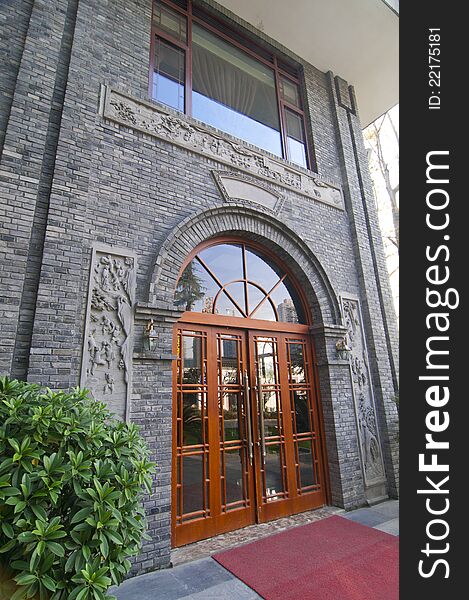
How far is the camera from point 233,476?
4.01 m

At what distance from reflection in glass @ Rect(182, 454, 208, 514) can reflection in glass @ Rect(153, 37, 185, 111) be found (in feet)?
15.3

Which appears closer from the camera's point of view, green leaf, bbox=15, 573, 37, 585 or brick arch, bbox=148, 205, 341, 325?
green leaf, bbox=15, 573, 37, 585

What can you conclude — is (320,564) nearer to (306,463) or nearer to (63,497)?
(306,463)

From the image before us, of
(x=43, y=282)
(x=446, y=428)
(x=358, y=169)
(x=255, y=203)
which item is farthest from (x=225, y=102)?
(x=446, y=428)

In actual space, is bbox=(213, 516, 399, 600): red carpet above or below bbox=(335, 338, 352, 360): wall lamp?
below

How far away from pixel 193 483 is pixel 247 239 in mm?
3200

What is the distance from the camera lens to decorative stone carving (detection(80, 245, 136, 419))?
128 inches

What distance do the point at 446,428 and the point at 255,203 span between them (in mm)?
Result: 3632

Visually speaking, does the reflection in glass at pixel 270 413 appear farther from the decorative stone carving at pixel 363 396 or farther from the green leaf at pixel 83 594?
the green leaf at pixel 83 594

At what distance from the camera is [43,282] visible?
3150 mm

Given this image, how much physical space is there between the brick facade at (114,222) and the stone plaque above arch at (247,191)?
9 centimetres

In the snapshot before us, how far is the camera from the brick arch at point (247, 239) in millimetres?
3855

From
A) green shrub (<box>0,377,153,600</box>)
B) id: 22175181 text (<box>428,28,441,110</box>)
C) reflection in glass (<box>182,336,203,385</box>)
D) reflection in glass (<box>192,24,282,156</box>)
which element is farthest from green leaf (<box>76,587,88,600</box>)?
reflection in glass (<box>192,24,282,156</box>)

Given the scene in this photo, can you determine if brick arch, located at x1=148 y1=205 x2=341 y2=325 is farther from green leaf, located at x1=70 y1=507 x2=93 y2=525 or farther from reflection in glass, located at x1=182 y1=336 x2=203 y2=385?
green leaf, located at x1=70 y1=507 x2=93 y2=525
